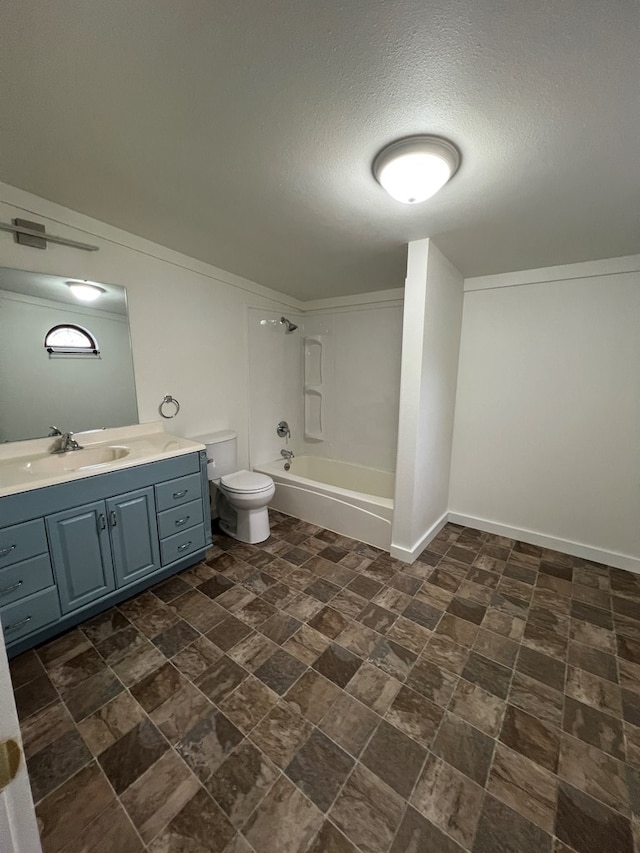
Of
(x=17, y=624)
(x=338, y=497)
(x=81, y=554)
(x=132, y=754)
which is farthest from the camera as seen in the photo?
(x=338, y=497)

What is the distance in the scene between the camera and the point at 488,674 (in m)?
1.52

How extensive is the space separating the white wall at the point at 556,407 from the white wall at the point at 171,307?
2.02 meters

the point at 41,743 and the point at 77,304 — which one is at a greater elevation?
the point at 77,304

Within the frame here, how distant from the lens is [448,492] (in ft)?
9.94

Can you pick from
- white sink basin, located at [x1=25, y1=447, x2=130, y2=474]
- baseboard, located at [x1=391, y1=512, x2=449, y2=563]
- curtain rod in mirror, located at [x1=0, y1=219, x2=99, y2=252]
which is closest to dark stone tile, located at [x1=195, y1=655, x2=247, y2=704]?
white sink basin, located at [x1=25, y1=447, x2=130, y2=474]

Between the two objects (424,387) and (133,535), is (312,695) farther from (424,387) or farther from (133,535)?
(424,387)

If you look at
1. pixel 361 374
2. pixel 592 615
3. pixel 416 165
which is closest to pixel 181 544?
pixel 361 374

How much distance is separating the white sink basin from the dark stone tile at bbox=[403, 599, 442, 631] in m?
1.90

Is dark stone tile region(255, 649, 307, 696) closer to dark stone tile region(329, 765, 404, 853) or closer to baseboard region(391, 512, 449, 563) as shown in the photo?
dark stone tile region(329, 765, 404, 853)

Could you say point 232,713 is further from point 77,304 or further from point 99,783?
point 77,304

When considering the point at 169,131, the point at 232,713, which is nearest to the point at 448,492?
the point at 232,713

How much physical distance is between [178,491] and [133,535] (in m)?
0.34

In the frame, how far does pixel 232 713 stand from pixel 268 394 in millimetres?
2595

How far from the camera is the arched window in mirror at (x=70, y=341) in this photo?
1.90 meters
